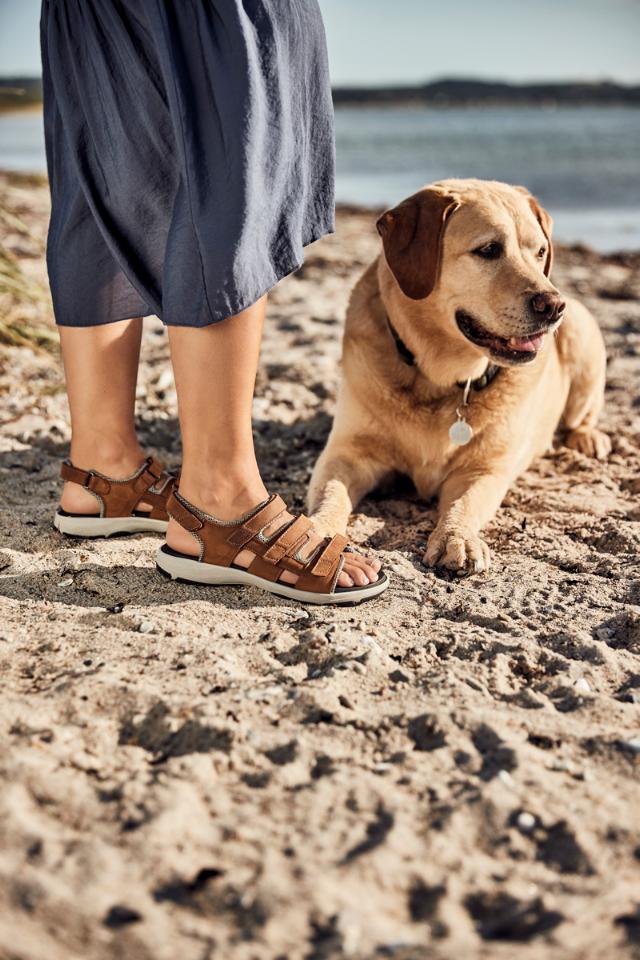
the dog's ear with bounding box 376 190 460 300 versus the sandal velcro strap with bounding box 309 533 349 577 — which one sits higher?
the dog's ear with bounding box 376 190 460 300

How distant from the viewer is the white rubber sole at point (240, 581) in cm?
229

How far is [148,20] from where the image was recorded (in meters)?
1.90

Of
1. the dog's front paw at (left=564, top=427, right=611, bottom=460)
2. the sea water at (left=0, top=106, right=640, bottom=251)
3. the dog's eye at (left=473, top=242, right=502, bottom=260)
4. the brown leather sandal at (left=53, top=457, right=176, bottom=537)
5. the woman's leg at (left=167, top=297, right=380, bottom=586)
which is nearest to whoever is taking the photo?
the woman's leg at (left=167, top=297, right=380, bottom=586)

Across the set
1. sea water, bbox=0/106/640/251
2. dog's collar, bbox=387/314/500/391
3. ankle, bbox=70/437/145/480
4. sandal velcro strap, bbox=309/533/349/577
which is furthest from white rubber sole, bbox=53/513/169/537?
sea water, bbox=0/106/640/251

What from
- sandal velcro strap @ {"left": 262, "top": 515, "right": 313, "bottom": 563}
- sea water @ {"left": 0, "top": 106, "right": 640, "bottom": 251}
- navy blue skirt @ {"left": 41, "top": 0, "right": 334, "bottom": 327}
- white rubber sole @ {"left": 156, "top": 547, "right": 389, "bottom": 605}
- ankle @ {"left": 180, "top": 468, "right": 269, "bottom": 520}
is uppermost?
navy blue skirt @ {"left": 41, "top": 0, "right": 334, "bottom": 327}

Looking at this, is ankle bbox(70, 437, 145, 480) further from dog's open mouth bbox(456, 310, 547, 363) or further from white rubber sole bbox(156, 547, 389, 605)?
dog's open mouth bbox(456, 310, 547, 363)

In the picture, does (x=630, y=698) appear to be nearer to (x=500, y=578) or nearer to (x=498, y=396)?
(x=500, y=578)

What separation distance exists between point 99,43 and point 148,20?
0.20m

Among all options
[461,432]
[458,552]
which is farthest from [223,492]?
[461,432]

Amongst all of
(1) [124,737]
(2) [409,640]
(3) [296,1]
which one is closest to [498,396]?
(2) [409,640]

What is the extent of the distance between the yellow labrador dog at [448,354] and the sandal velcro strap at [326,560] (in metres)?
0.40

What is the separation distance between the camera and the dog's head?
291 cm

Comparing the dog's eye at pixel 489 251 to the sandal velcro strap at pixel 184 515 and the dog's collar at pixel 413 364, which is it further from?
the sandal velcro strap at pixel 184 515

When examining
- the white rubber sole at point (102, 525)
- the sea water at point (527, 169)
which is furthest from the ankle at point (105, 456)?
the sea water at point (527, 169)
